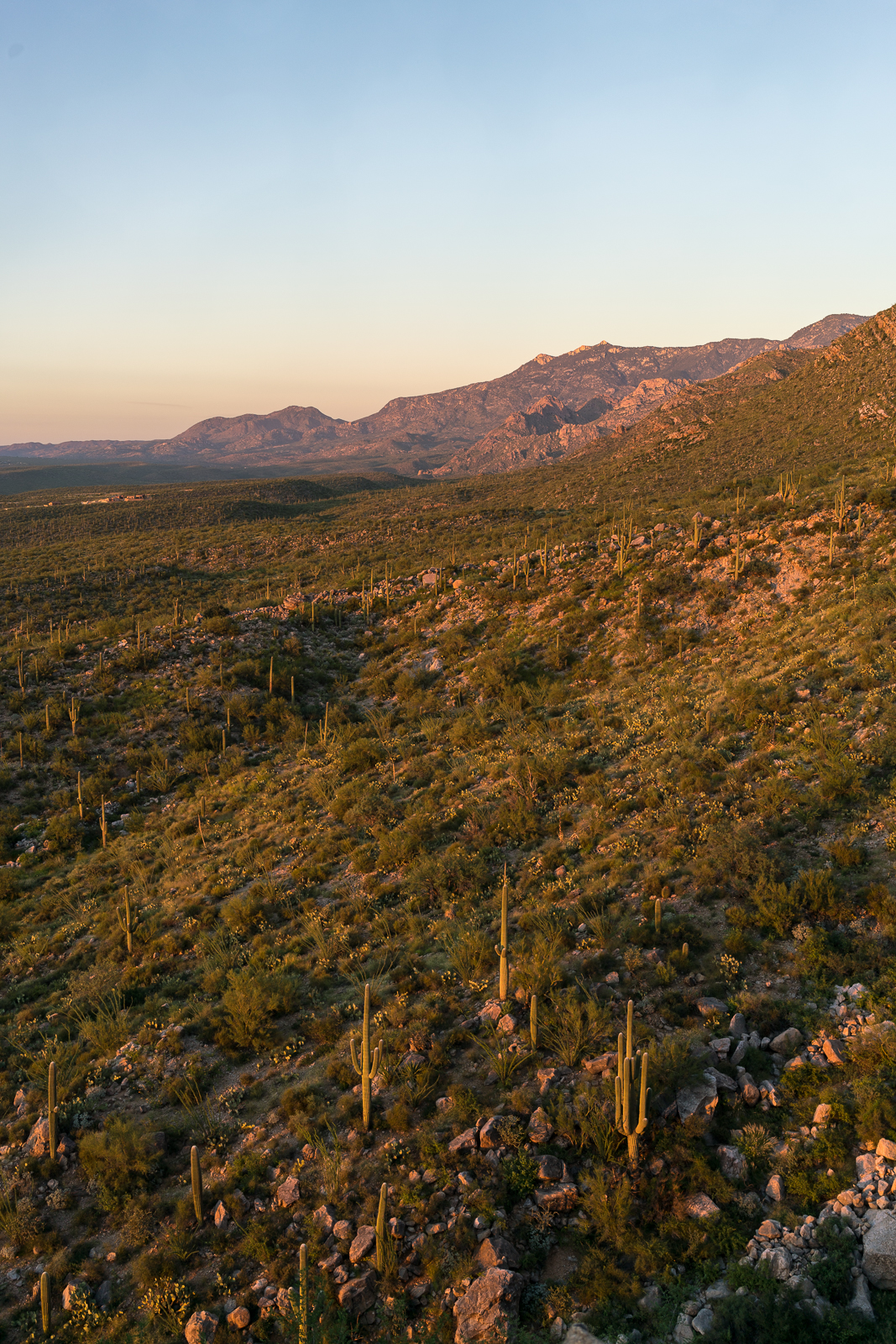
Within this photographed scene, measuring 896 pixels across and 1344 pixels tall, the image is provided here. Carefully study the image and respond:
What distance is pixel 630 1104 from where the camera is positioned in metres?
7.13

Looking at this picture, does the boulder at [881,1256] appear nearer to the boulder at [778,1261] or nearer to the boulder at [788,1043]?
the boulder at [778,1261]

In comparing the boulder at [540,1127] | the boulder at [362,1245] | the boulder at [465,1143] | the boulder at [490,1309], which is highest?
the boulder at [540,1127]

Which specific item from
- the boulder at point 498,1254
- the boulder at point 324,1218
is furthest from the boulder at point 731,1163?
the boulder at point 324,1218

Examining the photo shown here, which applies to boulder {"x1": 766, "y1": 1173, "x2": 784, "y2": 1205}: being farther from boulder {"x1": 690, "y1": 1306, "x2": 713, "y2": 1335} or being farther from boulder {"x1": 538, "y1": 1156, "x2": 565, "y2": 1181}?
boulder {"x1": 538, "y1": 1156, "x2": 565, "y2": 1181}

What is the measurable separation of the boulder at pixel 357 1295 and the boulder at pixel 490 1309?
2.76ft

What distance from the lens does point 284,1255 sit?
262 inches

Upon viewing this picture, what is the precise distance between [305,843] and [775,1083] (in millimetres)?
10596

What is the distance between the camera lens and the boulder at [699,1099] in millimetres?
7102

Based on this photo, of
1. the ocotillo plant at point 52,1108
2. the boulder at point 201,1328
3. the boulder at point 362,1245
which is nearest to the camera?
the boulder at point 201,1328

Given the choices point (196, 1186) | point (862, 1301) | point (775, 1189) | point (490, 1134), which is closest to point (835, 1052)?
point (775, 1189)

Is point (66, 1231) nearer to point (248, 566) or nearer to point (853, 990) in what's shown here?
point (853, 990)

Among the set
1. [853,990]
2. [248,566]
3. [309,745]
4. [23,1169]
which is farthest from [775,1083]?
[248,566]

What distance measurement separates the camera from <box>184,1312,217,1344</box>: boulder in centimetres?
607

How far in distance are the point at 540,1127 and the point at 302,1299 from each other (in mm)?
2780
